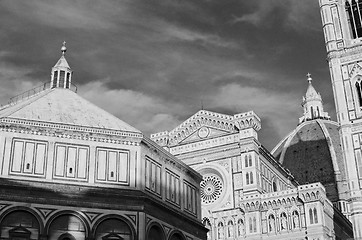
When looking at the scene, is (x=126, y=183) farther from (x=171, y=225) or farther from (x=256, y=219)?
(x=256, y=219)

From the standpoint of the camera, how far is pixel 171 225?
82.2ft

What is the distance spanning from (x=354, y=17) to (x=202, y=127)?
1839cm

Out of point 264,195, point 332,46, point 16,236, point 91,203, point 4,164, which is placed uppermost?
point 332,46

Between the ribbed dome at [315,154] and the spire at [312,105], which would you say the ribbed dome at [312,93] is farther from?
the ribbed dome at [315,154]

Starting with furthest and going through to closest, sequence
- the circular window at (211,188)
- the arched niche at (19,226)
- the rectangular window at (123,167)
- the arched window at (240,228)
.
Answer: the circular window at (211,188)
the arched window at (240,228)
the rectangular window at (123,167)
the arched niche at (19,226)

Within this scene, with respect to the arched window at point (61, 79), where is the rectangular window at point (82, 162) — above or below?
below

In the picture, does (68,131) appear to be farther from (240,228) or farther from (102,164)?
(240,228)

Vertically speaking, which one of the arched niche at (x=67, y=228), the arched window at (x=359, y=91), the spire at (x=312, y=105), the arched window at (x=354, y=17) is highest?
the spire at (x=312, y=105)

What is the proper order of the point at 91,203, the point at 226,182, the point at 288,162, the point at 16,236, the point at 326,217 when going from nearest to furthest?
the point at 16,236, the point at 91,203, the point at 326,217, the point at 226,182, the point at 288,162

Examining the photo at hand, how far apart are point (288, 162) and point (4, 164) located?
78.3 m

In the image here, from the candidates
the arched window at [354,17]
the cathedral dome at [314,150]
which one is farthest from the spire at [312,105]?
the arched window at [354,17]

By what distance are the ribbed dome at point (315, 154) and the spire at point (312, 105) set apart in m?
1.88

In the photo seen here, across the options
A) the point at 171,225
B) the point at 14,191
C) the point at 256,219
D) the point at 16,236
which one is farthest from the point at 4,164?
the point at 256,219

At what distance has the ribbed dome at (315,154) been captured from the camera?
3452 inches
